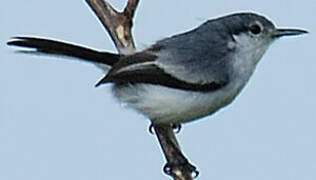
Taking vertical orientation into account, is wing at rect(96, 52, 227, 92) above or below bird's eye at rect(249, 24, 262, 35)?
below

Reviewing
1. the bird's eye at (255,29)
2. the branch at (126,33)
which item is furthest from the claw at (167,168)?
the bird's eye at (255,29)

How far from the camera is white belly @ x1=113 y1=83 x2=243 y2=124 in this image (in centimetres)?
217

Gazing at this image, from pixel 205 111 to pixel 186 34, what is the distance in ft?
0.77

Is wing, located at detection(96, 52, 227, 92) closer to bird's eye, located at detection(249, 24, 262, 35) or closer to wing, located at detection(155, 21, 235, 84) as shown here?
wing, located at detection(155, 21, 235, 84)

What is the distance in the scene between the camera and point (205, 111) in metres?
2.19

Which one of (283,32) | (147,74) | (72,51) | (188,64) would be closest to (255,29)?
(283,32)

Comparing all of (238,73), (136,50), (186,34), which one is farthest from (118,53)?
(238,73)

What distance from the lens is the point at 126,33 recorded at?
7.40 ft

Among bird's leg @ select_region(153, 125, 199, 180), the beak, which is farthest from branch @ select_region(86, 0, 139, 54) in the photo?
the beak

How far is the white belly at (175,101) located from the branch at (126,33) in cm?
5

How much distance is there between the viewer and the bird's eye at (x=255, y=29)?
219 centimetres

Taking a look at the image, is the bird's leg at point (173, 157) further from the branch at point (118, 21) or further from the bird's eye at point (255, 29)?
the bird's eye at point (255, 29)

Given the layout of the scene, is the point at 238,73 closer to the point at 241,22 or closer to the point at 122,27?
Answer: the point at 241,22

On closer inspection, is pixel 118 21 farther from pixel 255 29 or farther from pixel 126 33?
pixel 255 29
